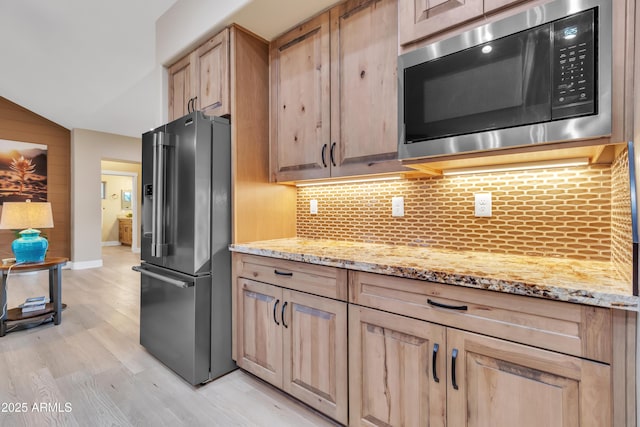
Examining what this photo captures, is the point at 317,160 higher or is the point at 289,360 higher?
the point at 317,160

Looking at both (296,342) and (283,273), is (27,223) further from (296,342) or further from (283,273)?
(296,342)

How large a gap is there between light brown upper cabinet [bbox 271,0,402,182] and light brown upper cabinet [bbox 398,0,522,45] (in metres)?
0.22

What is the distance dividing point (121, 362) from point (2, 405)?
61cm

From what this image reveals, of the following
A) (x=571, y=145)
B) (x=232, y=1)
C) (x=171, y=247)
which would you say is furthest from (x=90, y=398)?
(x=571, y=145)

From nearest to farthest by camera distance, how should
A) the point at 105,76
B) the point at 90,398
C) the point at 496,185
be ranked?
the point at 496,185 → the point at 90,398 → the point at 105,76

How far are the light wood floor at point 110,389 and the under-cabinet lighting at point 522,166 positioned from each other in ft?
4.87

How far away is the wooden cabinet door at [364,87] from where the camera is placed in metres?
1.62

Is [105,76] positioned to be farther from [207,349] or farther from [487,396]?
[487,396]

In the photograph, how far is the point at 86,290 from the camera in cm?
425

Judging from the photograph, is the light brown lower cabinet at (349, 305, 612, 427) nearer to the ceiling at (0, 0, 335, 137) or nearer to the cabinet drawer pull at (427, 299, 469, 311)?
the cabinet drawer pull at (427, 299, 469, 311)

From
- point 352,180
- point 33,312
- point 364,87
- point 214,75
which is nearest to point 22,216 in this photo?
point 33,312

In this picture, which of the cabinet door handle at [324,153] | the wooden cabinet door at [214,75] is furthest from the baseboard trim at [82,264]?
the cabinet door handle at [324,153]

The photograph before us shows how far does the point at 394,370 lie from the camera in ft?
4.23

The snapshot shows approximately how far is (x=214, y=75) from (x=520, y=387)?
2.36 meters
